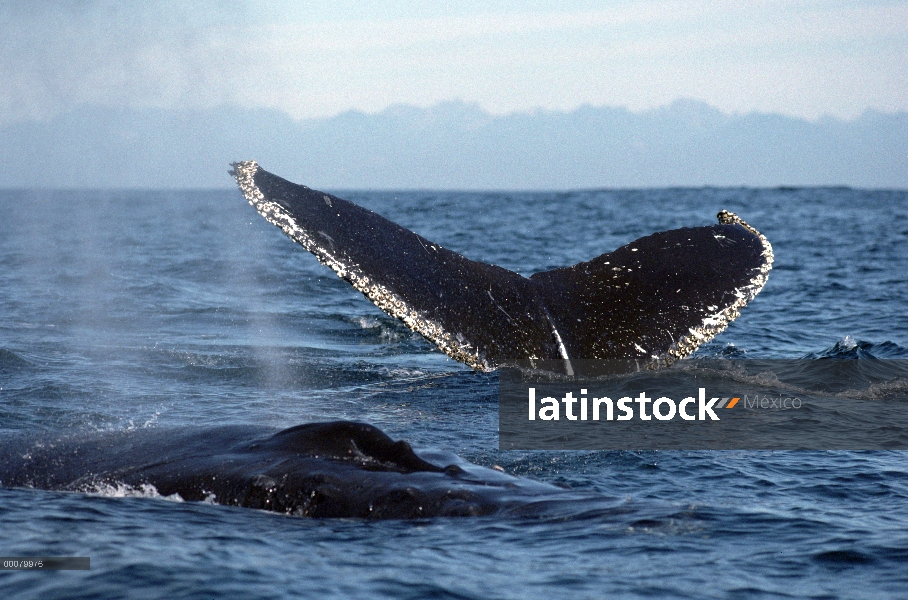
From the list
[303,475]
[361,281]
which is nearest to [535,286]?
[361,281]

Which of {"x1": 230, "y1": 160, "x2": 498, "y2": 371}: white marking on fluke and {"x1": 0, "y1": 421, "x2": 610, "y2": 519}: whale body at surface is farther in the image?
{"x1": 230, "y1": 160, "x2": 498, "y2": 371}: white marking on fluke

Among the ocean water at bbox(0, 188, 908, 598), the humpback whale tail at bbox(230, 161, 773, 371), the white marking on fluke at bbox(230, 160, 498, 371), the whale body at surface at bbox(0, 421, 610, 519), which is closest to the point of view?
the ocean water at bbox(0, 188, 908, 598)

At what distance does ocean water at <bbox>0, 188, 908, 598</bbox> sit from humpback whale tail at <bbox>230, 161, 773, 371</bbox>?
95 centimetres

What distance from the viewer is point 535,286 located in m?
7.91

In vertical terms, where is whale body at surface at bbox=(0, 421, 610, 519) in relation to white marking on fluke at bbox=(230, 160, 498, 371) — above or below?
below

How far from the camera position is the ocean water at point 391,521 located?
17.4ft

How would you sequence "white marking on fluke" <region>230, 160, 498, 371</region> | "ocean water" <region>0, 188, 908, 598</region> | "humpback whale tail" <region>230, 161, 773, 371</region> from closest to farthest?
"ocean water" <region>0, 188, 908, 598</region> < "white marking on fluke" <region>230, 160, 498, 371</region> < "humpback whale tail" <region>230, 161, 773, 371</region>

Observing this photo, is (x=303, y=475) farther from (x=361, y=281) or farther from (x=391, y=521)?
(x=361, y=281)

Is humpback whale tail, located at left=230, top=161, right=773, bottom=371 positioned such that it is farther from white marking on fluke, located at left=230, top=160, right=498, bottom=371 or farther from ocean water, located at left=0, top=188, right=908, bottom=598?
ocean water, located at left=0, top=188, right=908, bottom=598

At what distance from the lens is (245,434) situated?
652 centimetres

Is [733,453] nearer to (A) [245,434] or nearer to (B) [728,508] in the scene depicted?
(B) [728,508]

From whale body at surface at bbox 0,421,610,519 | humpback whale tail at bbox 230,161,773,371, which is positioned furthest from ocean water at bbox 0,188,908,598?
humpback whale tail at bbox 230,161,773,371

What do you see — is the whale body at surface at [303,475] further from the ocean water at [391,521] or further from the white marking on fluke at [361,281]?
the white marking on fluke at [361,281]

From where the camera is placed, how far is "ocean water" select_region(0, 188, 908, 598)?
17.4 feet
